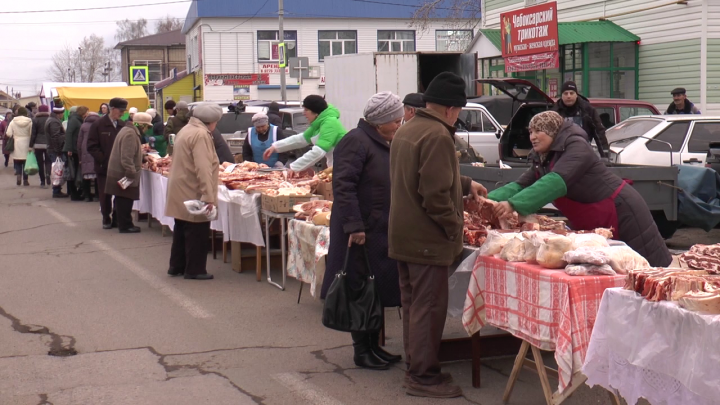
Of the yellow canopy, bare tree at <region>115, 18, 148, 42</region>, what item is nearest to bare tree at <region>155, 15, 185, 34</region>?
bare tree at <region>115, 18, 148, 42</region>

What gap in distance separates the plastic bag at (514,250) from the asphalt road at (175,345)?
0.95 metres

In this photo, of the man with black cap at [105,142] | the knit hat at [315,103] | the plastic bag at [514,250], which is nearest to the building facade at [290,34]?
the man with black cap at [105,142]

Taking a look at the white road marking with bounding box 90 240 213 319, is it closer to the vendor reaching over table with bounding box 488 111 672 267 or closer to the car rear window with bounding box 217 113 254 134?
the vendor reaching over table with bounding box 488 111 672 267

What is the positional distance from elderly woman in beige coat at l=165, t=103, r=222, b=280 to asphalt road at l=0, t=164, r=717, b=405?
59 cm

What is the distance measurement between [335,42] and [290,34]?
101 inches

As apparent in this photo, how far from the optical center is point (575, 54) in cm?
2556

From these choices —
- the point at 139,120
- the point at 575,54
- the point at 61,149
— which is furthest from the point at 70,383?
the point at 575,54

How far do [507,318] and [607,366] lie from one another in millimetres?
1039

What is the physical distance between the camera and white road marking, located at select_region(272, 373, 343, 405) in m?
5.71

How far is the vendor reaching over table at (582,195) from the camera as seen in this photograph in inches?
229

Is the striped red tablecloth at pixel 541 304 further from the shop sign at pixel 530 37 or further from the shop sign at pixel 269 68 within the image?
the shop sign at pixel 269 68

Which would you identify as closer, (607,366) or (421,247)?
(607,366)

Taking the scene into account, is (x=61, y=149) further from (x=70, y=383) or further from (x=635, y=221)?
(x=635, y=221)

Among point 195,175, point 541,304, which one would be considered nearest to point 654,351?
point 541,304
